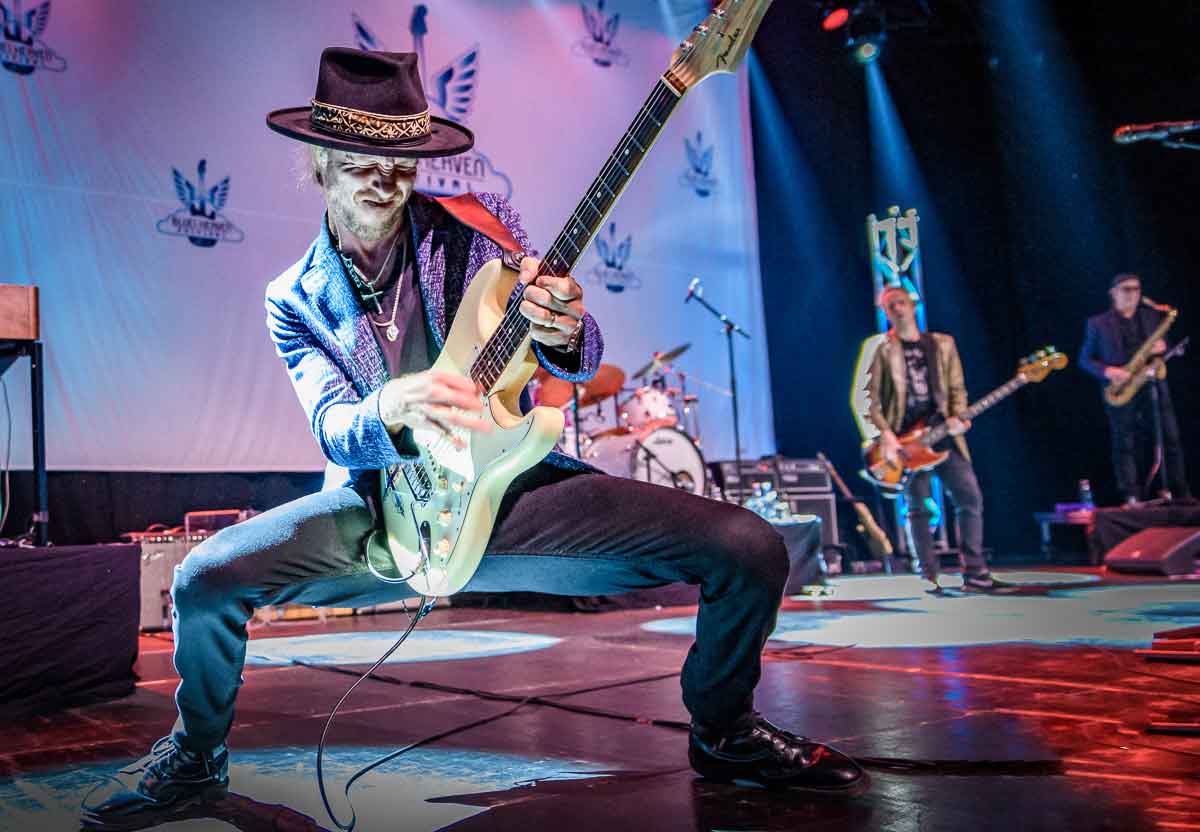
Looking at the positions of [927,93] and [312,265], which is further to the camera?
[927,93]

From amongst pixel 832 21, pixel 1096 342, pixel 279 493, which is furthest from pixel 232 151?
pixel 1096 342

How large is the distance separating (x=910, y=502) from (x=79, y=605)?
6.00 metres

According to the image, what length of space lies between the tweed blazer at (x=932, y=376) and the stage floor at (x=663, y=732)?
240 centimetres

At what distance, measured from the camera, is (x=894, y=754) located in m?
2.62

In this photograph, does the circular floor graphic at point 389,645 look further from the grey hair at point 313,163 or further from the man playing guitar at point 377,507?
the grey hair at point 313,163

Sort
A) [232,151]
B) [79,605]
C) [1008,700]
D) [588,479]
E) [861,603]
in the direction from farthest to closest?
[232,151] → [861,603] → [79,605] → [1008,700] → [588,479]

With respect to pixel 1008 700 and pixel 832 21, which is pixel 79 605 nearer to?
pixel 1008 700

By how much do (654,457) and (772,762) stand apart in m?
6.12

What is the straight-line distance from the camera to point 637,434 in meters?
8.58

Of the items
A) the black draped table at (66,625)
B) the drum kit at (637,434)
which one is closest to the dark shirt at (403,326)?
the black draped table at (66,625)

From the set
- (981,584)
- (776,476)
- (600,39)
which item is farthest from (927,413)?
(600,39)

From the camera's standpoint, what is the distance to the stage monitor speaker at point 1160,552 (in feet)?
25.9

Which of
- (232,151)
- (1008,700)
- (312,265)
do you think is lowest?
(1008,700)

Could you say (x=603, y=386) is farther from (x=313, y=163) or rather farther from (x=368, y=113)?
(x=368, y=113)
